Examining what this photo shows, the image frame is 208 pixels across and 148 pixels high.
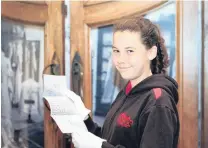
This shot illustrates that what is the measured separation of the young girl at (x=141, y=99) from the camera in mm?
841

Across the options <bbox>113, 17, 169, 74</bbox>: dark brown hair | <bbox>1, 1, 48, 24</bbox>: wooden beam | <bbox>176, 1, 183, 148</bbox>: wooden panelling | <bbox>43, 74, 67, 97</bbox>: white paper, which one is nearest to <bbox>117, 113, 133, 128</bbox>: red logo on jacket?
<bbox>113, 17, 169, 74</bbox>: dark brown hair

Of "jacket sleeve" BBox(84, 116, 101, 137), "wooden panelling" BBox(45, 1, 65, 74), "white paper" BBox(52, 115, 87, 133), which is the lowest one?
"jacket sleeve" BBox(84, 116, 101, 137)

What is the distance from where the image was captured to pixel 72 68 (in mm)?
1553

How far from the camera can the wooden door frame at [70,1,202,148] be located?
138 cm

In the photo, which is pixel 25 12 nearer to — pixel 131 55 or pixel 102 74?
pixel 102 74

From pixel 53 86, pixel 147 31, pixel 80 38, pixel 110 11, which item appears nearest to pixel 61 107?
pixel 53 86

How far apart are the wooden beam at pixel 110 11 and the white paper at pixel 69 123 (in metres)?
0.61

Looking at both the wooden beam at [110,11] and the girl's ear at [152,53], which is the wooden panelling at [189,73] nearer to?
the wooden beam at [110,11]

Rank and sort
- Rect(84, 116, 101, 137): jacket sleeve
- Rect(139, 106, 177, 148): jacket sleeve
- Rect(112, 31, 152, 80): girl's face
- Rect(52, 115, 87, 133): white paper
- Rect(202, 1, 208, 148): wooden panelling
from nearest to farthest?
Rect(139, 106, 177, 148): jacket sleeve
Rect(112, 31, 152, 80): girl's face
Rect(52, 115, 87, 133): white paper
Rect(84, 116, 101, 137): jacket sleeve
Rect(202, 1, 208, 148): wooden panelling

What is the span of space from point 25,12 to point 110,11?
42 cm

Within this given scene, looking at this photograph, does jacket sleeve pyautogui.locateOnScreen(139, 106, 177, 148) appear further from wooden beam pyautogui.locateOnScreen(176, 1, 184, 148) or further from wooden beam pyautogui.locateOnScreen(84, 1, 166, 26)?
wooden beam pyautogui.locateOnScreen(84, 1, 166, 26)

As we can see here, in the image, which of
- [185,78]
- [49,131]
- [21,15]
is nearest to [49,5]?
[21,15]

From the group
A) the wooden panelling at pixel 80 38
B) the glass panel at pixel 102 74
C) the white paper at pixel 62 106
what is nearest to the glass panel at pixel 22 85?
the wooden panelling at pixel 80 38

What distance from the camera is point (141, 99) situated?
927 millimetres
